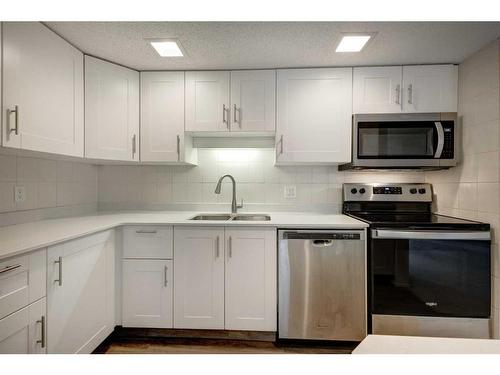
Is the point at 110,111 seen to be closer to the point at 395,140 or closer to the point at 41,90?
the point at 41,90

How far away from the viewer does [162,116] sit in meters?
2.11

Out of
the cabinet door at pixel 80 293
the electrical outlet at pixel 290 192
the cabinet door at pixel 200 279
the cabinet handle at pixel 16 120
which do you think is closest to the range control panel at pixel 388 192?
the electrical outlet at pixel 290 192

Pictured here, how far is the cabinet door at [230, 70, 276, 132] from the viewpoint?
2.05 m

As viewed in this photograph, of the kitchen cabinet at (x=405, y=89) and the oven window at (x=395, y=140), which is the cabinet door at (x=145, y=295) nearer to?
the oven window at (x=395, y=140)

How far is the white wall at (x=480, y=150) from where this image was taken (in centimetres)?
162

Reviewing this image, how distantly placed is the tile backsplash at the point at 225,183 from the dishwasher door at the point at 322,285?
63 cm

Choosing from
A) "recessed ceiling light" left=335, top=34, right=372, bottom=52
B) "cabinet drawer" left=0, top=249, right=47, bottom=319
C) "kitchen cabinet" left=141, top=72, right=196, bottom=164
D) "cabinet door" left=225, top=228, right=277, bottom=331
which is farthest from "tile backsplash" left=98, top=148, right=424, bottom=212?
"cabinet drawer" left=0, top=249, right=47, bottom=319

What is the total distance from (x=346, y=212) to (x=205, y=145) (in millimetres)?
1400

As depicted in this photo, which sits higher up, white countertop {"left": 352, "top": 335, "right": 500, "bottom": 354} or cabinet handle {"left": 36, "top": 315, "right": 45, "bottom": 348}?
white countertop {"left": 352, "top": 335, "right": 500, "bottom": 354}

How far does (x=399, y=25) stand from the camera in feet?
4.86

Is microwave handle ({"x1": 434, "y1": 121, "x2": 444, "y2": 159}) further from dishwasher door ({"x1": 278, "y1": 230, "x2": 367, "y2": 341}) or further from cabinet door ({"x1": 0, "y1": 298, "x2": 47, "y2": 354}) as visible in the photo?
cabinet door ({"x1": 0, "y1": 298, "x2": 47, "y2": 354})

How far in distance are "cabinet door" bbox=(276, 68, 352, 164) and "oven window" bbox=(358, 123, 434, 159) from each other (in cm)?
12

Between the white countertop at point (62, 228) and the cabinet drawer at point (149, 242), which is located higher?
the white countertop at point (62, 228)
